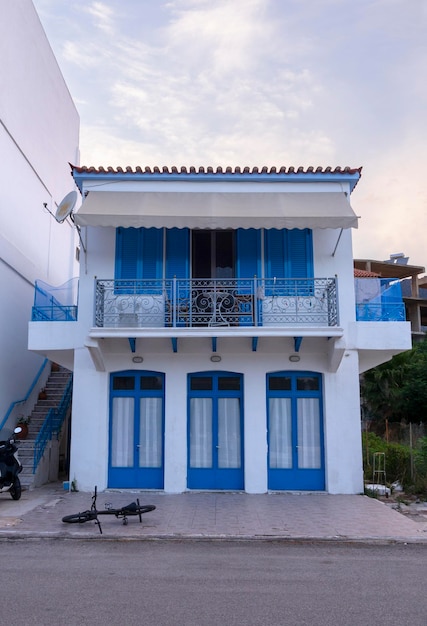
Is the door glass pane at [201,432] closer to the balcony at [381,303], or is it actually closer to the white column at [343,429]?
the white column at [343,429]

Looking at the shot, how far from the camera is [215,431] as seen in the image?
42.4 ft

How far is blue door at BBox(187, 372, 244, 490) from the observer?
42.0 feet

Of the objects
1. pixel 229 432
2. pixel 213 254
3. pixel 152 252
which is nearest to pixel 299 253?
pixel 213 254

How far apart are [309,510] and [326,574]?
388 cm

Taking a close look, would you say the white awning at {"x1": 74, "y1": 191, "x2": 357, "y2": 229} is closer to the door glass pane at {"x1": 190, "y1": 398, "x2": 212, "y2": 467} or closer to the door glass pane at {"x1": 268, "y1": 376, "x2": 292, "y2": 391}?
the door glass pane at {"x1": 268, "y1": 376, "x2": 292, "y2": 391}

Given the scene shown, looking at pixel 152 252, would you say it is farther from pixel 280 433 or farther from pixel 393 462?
pixel 393 462

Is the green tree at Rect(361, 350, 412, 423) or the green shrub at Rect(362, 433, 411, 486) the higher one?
the green tree at Rect(361, 350, 412, 423)

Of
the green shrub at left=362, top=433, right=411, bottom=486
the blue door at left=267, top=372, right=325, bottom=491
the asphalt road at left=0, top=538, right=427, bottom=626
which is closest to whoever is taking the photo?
the asphalt road at left=0, top=538, right=427, bottom=626

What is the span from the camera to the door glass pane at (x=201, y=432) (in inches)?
507

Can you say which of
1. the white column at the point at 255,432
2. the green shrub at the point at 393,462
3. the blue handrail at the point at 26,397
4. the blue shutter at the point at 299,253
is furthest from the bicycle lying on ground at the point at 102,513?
the green shrub at the point at 393,462

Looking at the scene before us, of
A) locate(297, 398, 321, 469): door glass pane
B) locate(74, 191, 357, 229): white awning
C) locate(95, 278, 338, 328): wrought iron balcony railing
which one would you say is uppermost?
locate(74, 191, 357, 229): white awning

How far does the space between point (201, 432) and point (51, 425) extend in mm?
4325

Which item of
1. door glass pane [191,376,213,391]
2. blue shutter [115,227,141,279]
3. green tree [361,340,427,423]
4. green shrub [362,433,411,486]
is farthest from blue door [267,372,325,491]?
green tree [361,340,427,423]

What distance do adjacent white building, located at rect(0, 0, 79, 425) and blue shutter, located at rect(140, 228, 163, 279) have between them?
4.11 meters
